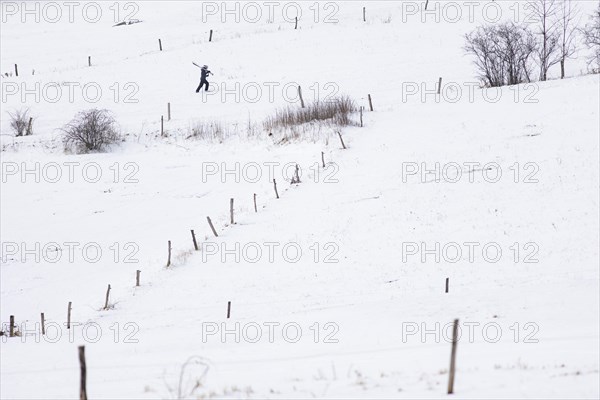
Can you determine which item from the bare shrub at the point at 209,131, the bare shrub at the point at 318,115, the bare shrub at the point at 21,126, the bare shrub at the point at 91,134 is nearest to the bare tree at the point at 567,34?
the bare shrub at the point at 318,115

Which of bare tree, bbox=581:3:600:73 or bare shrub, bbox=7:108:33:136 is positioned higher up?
bare tree, bbox=581:3:600:73

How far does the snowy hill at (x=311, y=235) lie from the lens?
41.8 feet

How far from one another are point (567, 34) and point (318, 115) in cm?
2221

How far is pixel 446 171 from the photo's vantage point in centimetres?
Result: 2700

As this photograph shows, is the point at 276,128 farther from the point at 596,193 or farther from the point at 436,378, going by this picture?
the point at 436,378

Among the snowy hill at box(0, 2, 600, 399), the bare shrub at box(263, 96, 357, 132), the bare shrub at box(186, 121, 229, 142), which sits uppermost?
the bare shrub at box(263, 96, 357, 132)

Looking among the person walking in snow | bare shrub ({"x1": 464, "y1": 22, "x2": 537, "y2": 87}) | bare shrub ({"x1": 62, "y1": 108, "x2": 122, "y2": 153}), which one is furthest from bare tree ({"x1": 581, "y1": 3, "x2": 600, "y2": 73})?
bare shrub ({"x1": 62, "y1": 108, "x2": 122, "y2": 153})

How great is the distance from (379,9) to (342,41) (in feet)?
37.3

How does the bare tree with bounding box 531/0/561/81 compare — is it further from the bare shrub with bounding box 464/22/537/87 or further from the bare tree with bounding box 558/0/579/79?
the bare shrub with bounding box 464/22/537/87

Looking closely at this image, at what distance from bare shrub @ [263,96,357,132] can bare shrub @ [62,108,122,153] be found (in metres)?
8.19

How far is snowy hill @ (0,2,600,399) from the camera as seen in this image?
12.7 meters

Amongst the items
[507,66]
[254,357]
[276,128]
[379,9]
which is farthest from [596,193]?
[379,9]

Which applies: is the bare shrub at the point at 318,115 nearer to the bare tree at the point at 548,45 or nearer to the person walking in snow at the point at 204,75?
the person walking in snow at the point at 204,75

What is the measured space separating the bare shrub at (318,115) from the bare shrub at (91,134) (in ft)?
26.9
